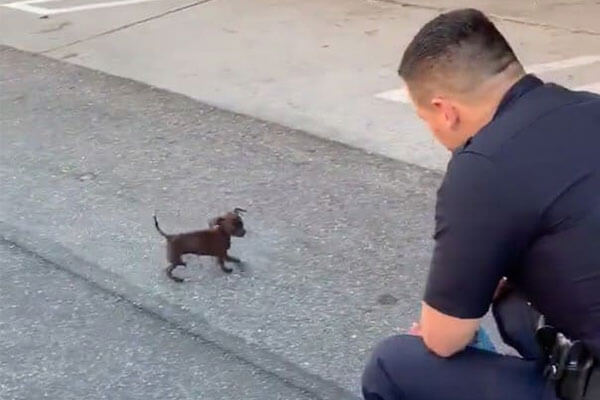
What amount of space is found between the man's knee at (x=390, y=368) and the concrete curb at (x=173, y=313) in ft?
2.42

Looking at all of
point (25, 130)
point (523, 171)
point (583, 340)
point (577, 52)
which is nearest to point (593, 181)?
point (523, 171)

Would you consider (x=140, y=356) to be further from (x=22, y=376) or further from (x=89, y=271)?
(x=89, y=271)

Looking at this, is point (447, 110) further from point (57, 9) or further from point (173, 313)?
point (57, 9)

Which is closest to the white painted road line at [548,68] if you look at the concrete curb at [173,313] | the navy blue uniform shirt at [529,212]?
the concrete curb at [173,313]

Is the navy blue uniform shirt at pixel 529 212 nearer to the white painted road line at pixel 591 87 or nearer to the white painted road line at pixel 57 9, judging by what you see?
the white painted road line at pixel 591 87

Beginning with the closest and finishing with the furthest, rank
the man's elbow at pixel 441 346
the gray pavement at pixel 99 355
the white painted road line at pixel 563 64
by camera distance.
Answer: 1. the man's elbow at pixel 441 346
2. the gray pavement at pixel 99 355
3. the white painted road line at pixel 563 64

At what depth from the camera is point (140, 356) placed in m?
3.83

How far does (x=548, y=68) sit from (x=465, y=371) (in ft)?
14.2

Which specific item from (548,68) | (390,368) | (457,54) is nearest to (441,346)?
(390,368)

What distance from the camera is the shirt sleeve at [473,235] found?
7.77 ft

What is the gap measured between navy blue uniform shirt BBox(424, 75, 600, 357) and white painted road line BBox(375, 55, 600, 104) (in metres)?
3.92

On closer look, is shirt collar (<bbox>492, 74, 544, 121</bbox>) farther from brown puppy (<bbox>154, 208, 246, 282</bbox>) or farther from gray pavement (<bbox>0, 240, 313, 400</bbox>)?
brown puppy (<bbox>154, 208, 246, 282</bbox>)

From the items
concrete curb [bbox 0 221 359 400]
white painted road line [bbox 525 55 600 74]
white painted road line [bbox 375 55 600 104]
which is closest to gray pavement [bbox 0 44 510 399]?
concrete curb [bbox 0 221 359 400]

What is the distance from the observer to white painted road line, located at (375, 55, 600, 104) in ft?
21.0
